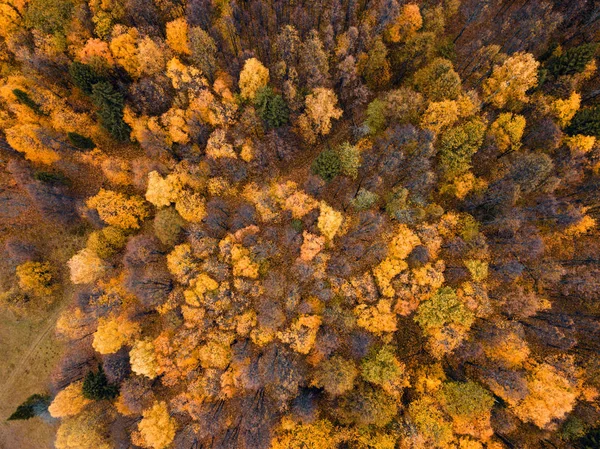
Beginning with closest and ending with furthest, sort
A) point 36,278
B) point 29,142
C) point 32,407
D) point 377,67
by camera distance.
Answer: point 29,142 → point 377,67 → point 36,278 → point 32,407

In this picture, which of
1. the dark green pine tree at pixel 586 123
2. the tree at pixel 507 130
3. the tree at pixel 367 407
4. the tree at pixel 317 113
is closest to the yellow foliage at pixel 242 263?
the tree at pixel 317 113

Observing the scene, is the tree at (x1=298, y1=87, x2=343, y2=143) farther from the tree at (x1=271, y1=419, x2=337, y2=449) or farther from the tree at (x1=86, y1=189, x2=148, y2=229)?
the tree at (x1=271, y1=419, x2=337, y2=449)

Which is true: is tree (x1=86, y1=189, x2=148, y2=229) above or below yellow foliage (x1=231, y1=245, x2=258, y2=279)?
above

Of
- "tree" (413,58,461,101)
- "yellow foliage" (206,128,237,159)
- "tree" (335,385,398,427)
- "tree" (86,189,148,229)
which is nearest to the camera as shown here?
"tree" (335,385,398,427)

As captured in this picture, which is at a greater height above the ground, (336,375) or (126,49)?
(126,49)

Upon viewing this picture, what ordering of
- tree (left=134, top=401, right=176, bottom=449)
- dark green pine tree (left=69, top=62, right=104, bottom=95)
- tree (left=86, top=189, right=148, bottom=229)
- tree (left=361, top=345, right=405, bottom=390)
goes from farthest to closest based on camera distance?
tree (left=86, top=189, right=148, bottom=229), dark green pine tree (left=69, top=62, right=104, bottom=95), tree (left=134, top=401, right=176, bottom=449), tree (left=361, top=345, right=405, bottom=390)

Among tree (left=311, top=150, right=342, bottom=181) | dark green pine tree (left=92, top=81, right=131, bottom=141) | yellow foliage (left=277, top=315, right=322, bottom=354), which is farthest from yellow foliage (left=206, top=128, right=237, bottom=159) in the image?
yellow foliage (left=277, top=315, right=322, bottom=354)

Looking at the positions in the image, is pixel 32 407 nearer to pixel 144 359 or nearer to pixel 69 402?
pixel 69 402

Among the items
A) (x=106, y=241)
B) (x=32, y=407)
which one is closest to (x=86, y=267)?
(x=106, y=241)
